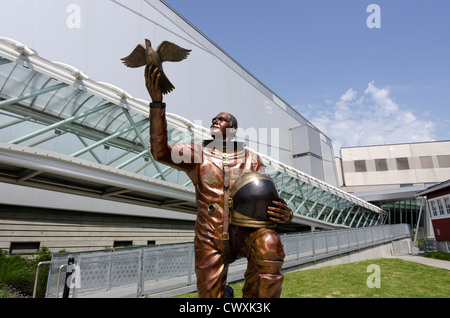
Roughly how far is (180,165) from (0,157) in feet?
15.9

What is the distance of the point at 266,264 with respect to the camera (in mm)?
1907

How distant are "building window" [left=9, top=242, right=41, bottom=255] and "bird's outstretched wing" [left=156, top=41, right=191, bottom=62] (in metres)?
9.74

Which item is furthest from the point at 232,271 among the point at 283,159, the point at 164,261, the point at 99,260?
the point at 283,159

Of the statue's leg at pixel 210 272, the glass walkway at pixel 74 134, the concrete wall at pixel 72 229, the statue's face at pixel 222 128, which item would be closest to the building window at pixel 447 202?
the glass walkway at pixel 74 134

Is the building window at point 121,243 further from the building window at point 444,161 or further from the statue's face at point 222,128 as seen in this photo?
the building window at point 444,161

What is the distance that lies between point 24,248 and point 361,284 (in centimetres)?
1068

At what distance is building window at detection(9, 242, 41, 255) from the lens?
8.71 m

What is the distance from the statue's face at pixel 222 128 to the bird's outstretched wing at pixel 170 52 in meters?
0.64

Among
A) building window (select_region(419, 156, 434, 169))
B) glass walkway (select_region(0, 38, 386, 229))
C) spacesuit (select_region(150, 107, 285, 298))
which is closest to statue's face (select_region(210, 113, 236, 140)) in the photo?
spacesuit (select_region(150, 107, 285, 298))

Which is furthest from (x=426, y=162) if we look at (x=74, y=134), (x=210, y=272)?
(x=210, y=272)

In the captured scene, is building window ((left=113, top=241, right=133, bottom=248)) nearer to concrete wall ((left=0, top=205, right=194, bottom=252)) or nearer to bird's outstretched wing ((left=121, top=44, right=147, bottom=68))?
concrete wall ((left=0, top=205, right=194, bottom=252))

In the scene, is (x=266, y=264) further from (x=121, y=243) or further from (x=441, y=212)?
(x=441, y=212)
